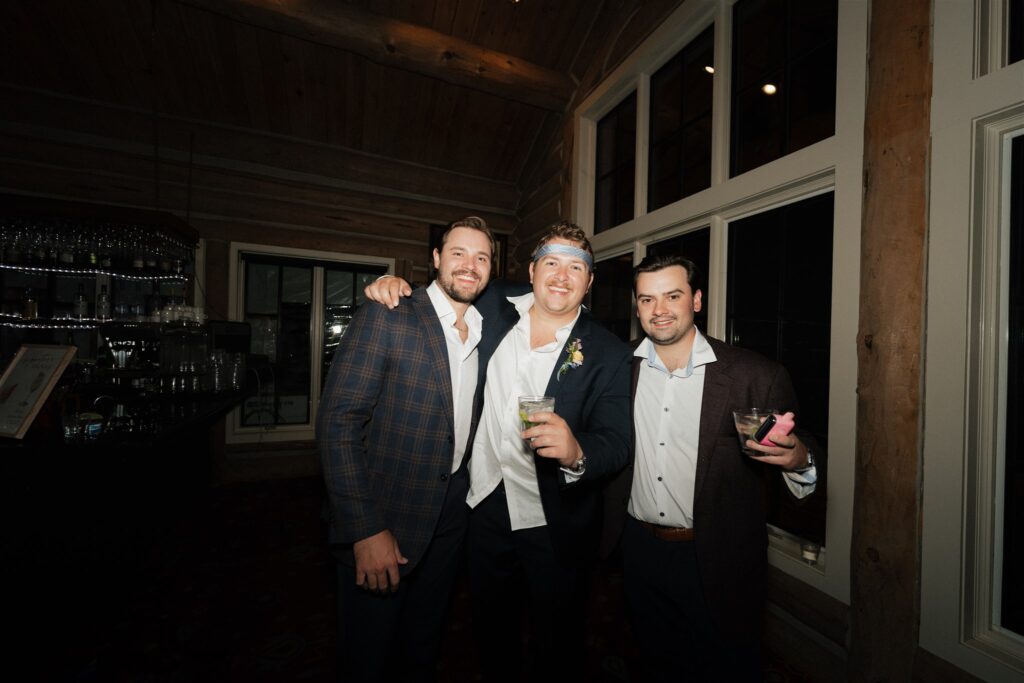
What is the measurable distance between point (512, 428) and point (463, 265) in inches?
31.0

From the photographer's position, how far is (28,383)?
238cm

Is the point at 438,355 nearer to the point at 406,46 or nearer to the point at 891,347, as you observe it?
the point at 891,347

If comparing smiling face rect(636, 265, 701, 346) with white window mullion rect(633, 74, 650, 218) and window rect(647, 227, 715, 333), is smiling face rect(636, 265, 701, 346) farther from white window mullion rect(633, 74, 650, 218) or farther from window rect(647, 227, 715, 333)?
white window mullion rect(633, 74, 650, 218)

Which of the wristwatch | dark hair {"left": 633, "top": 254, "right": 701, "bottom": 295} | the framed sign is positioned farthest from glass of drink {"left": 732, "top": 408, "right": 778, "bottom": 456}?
the framed sign

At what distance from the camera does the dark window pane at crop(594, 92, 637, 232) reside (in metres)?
4.30

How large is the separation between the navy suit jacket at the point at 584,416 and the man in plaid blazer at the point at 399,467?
9.3 inches

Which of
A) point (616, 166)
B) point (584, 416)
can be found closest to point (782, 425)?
point (584, 416)

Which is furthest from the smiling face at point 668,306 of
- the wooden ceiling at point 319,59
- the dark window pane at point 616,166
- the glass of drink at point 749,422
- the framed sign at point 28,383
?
the wooden ceiling at point 319,59

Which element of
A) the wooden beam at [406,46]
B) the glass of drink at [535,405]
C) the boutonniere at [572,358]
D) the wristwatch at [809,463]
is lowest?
the wristwatch at [809,463]

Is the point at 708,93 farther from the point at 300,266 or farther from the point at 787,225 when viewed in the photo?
the point at 300,266

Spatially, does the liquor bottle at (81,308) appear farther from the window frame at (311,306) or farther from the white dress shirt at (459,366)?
the white dress shirt at (459,366)

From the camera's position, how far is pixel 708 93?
338cm

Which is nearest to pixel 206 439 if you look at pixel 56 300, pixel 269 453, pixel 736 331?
pixel 269 453

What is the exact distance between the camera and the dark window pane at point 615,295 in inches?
163
